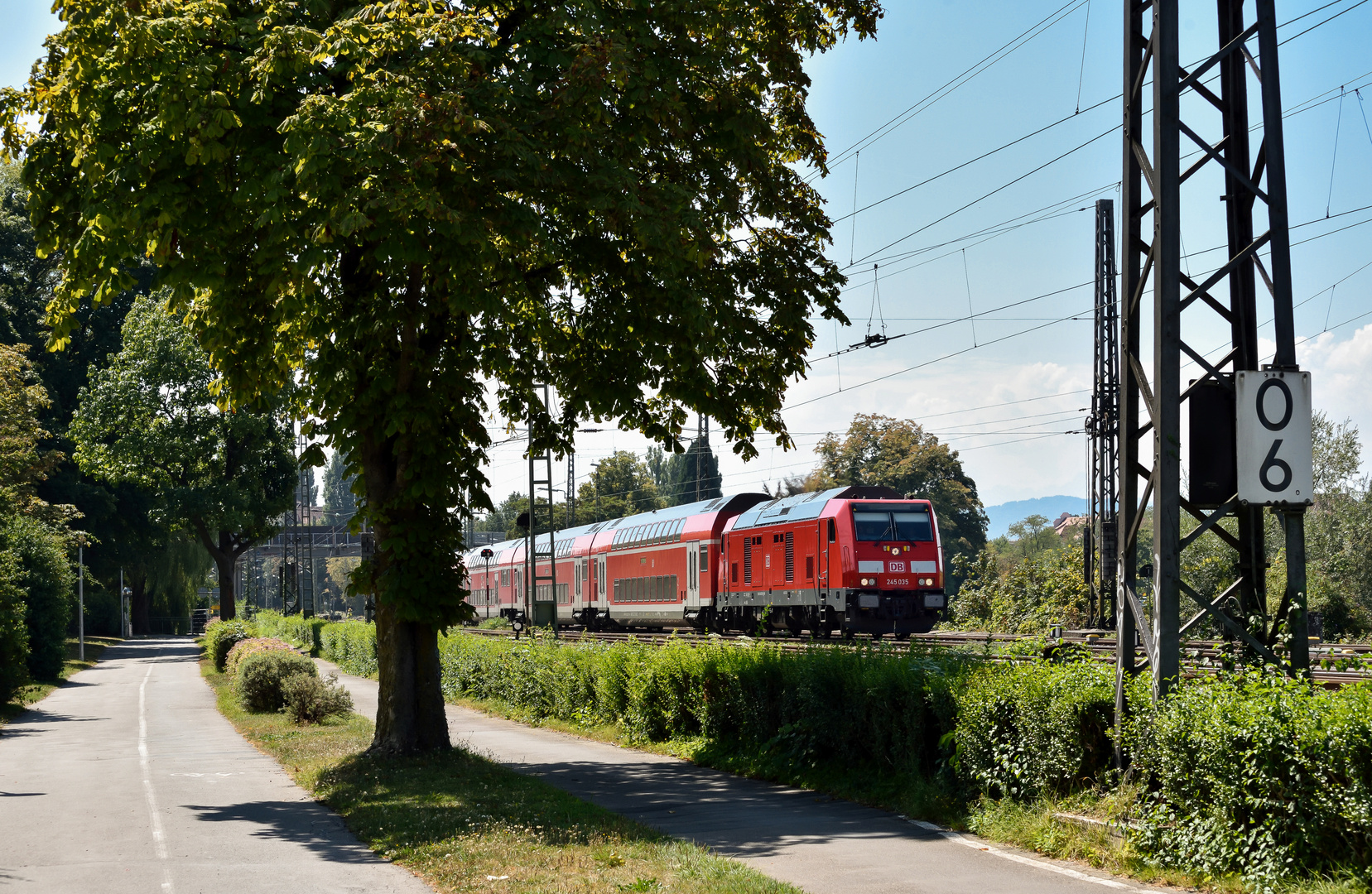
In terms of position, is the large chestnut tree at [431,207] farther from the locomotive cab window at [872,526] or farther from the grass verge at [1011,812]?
the locomotive cab window at [872,526]

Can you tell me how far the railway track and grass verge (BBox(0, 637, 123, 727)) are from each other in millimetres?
11392

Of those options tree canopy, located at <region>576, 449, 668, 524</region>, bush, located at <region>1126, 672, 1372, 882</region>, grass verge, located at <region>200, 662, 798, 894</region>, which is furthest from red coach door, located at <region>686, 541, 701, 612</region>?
tree canopy, located at <region>576, 449, 668, 524</region>

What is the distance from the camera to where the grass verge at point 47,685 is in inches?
1020

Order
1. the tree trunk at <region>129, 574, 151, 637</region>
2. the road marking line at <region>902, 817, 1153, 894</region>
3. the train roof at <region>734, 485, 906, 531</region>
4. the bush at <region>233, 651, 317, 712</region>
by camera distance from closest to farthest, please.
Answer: the road marking line at <region>902, 817, 1153, 894</region>
the bush at <region>233, 651, 317, 712</region>
the train roof at <region>734, 485, 906, 531</region>
the tree trunk at <region>129, 574, 151, 637</region>

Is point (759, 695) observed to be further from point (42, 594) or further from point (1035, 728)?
point (42, 594)

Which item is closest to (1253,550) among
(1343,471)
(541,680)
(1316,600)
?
(541,680)

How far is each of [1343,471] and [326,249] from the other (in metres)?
Answer: 49.0

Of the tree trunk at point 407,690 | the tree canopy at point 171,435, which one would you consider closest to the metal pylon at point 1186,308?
the tree trunk at point 407,690

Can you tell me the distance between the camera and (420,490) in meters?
14.8

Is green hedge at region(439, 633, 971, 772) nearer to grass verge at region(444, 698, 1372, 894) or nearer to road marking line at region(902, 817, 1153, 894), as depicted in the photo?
grass verge at region(444, 698, 1372, 894)

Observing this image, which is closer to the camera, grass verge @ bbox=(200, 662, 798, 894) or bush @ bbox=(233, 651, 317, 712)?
grass verge @ bbox=(200, 662, 798, 894)

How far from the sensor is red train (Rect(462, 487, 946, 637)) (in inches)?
1119

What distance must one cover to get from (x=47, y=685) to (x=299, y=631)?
1836cm

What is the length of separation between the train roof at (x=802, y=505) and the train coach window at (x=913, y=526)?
1.93 ft
